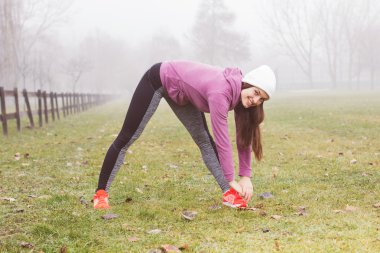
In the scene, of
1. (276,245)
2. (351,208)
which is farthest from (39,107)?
(276,245)

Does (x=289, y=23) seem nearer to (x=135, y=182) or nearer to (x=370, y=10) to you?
(x=370, y=10)

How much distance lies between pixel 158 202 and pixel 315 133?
762cm

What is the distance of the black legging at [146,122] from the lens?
4.29 meters

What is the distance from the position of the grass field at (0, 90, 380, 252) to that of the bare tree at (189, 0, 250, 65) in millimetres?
44324

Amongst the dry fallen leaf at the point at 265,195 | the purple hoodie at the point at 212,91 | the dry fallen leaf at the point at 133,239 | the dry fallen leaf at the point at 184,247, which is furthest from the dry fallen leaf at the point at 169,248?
the dry fallen leaf at the point at 265,195

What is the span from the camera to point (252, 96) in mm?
3879

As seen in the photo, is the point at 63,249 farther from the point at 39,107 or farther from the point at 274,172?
the point at 39,107

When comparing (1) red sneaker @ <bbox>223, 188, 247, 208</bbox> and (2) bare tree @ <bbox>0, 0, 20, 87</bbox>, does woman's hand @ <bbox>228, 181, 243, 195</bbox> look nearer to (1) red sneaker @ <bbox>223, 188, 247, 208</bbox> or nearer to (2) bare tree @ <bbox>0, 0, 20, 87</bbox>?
(1) red sneaker @ <bbox>223, 188, 247, 208</bbox>

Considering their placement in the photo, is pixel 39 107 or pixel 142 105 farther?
pixel 39 107

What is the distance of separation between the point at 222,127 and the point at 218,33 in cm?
5002

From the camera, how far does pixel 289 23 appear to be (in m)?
58.1

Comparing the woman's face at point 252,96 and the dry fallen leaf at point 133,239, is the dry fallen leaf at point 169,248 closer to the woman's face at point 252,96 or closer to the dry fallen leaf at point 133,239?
the dry fallen leaf at point 133,239

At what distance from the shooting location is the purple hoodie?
3.82 metres

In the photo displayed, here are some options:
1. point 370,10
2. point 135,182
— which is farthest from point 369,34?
point 135,182
